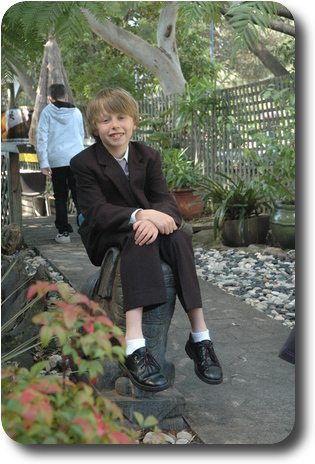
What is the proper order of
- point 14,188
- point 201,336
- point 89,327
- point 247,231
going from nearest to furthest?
point 89,327, point 201,336, point 14,188, point 247,231

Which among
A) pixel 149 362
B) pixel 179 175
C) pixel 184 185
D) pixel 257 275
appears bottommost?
pixel 257 275

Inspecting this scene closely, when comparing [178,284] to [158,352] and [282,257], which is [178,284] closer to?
[158,352]

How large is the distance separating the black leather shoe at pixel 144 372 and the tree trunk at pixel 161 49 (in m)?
8.65

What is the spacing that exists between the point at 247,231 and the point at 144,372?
14.4ft

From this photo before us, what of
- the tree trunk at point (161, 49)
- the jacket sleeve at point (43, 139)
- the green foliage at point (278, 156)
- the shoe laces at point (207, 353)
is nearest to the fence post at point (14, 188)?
the jacket sleeve at point (43, 139)

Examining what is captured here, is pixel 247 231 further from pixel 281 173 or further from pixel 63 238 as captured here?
pixel 63 238

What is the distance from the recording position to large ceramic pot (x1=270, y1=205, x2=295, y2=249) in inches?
244

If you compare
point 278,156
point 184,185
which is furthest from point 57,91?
point 278,156

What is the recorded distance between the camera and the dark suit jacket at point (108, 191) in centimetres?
265

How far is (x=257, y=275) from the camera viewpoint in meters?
5.53

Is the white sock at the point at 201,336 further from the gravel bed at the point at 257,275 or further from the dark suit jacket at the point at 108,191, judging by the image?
the gravel bed at the point at 257,275

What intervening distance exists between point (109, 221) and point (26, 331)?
40.8 inches

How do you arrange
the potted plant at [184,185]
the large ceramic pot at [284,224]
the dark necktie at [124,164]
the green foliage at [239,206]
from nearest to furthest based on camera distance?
the dark necktie at [124,164], the large ceramic pot at [284,224], the green foliage at [239,206], the potted plant at [184,185]

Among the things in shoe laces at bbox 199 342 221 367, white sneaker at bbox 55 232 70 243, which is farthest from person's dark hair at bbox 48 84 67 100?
shoe laces at bbox 199 342 221 367
